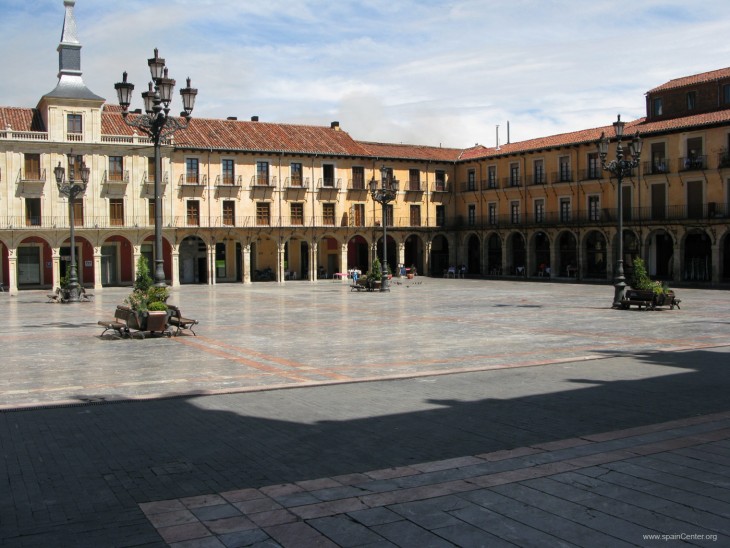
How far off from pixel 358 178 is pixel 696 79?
74.5 ft

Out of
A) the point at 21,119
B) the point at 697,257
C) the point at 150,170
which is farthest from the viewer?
the point at 150,170

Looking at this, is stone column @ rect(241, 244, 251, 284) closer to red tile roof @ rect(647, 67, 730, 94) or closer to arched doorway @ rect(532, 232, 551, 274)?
arched doorway @ rect(532, 232, 551, 274)

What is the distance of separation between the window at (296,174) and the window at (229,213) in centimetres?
457

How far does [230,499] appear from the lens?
5395 millimetres

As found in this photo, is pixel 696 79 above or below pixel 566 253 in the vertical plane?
above

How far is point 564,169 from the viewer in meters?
48.1

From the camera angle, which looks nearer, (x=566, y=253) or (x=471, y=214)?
(x=566, y=253)

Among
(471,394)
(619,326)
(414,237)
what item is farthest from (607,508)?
(414,237)

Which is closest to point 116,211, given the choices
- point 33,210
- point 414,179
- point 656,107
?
point 33,210

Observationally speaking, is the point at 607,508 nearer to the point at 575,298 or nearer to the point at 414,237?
the point at 575,298

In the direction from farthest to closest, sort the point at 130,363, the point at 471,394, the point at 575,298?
the point at 575,298, the point at 130,363, the point at 471,394

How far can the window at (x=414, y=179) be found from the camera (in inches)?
2187

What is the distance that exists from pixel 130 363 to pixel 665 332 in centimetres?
1130

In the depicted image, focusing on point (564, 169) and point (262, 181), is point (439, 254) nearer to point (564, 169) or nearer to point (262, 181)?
point (564, 169)
